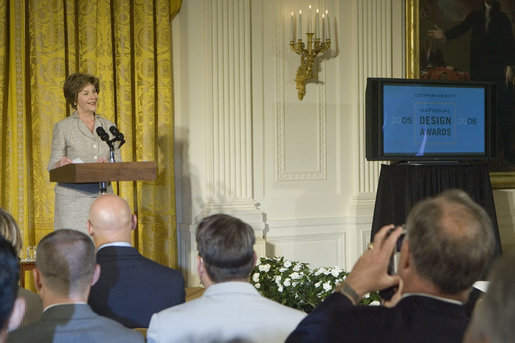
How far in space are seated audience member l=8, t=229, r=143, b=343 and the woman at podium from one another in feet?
8.56

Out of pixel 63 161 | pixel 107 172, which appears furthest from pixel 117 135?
pixel 107 172

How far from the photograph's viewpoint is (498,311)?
107 centimetres

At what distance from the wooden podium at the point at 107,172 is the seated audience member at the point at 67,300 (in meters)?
1.89

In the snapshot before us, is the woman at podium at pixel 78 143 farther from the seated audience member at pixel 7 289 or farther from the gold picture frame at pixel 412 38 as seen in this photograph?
the gold picture frame at pixel 412 38

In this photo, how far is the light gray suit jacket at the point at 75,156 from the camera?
4.75m

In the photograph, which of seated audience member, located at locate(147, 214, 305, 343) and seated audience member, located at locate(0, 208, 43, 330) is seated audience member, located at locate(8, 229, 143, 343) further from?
seated audience member, located at locate(0, 208, 43, 330)

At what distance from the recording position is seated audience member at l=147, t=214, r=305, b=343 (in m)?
2.21

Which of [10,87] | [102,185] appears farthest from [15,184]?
[102,185]

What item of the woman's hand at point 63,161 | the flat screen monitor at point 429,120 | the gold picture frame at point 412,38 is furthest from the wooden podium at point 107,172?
the gold picture frame at point 412,38

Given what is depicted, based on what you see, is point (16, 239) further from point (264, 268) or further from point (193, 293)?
Result: point (193, 293)

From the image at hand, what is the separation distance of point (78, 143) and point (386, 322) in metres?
3.60

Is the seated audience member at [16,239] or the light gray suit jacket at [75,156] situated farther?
the light gray suit jacket at [75,156]

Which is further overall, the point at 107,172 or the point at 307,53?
the point at 307,53

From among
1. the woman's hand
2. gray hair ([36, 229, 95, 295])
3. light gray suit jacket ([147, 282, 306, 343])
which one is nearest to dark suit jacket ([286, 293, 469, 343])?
light gray suit jacket ([147, 282, 306, 343])
